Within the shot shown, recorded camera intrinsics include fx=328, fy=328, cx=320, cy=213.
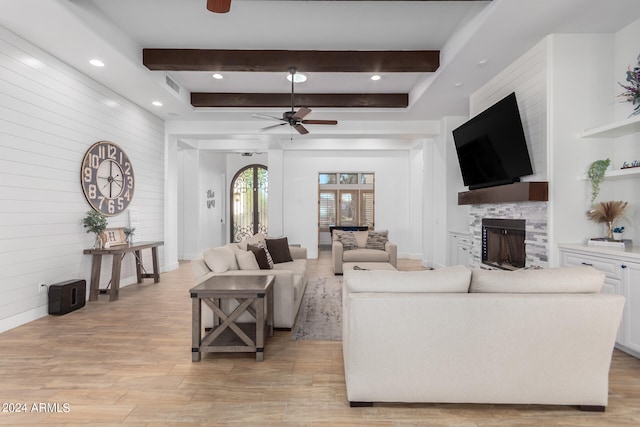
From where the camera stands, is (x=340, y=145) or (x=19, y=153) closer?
(x=19, y=153)

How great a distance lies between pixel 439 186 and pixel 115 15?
571cm

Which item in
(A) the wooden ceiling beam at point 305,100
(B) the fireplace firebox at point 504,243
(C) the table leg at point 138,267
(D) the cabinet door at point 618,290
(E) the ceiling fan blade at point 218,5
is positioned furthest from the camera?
(A) the wooden ceiling beam at point 305,100

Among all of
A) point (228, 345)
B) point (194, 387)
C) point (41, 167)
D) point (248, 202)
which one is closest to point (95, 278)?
point (41, 167)

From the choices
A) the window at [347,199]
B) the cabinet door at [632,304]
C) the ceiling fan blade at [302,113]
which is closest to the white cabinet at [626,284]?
the cabinet door at [632,304]

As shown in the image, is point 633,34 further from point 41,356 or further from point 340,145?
point 41,356

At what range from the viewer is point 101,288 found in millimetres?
4781

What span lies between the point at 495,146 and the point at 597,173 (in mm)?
1109

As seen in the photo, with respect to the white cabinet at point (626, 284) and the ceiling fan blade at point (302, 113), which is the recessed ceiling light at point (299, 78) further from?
the white cabinet at point (626, 284)

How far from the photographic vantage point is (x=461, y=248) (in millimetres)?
5914

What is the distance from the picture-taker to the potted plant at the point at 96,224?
14.3 feet

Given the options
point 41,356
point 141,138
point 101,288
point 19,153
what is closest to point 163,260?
point 101,288

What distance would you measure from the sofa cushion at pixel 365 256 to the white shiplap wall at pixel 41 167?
3909 millimetres

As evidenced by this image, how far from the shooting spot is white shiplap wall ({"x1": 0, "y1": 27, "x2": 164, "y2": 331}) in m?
3.36

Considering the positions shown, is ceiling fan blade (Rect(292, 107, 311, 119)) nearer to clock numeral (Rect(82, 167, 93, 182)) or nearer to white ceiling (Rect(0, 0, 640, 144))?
white ceiling (Rect(0, 0, 640, 144))
